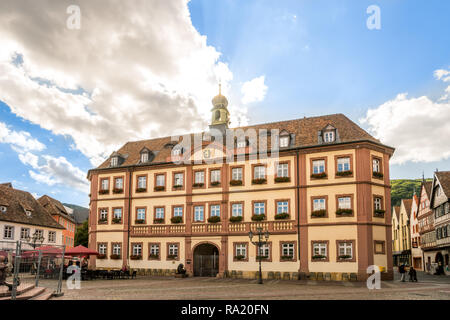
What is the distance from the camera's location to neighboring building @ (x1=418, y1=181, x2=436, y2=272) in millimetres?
56503

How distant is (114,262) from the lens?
4181 centimetres

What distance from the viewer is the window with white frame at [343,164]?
34375mm

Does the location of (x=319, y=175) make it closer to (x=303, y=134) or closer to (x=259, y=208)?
(x=303, y=134)

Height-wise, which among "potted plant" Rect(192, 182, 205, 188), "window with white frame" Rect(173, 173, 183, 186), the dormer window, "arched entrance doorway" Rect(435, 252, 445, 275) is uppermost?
the dormer window

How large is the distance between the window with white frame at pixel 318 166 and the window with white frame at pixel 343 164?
125 centimetres

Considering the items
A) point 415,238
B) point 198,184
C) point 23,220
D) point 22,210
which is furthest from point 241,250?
point 415,238

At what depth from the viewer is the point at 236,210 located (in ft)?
124

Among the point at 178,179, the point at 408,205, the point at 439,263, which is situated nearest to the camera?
the point at 178,179

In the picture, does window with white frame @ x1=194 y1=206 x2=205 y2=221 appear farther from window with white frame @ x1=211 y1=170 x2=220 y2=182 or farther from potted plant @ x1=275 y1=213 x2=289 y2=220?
potted plant @ x1=275 y1=213 x2=289 y2=220

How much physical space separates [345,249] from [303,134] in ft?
33.5

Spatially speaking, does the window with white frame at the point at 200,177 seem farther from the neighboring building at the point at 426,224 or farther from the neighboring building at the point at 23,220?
the neighboring building at the point at 426,224

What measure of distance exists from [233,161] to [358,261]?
512 inches

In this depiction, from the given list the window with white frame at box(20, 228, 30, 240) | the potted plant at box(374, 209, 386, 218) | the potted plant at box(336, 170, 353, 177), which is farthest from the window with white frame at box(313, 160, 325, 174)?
the window with white frame at box(20, 228, 30, 240)

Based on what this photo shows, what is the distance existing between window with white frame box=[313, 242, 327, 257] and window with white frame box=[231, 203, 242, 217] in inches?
271
